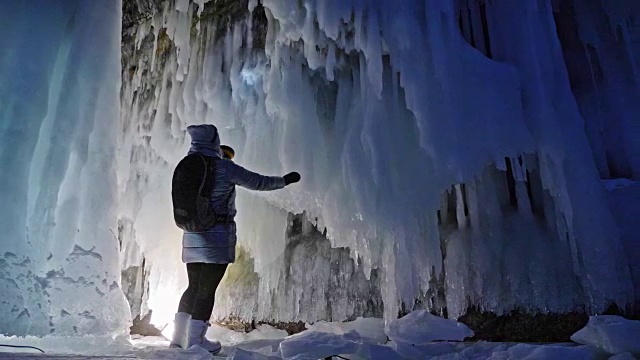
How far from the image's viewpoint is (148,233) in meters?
6.30

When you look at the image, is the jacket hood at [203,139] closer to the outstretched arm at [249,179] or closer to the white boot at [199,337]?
the outstretched arm at [249,179]

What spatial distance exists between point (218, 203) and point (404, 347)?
138cm

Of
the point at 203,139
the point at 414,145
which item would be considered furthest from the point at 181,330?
the point at 414,145

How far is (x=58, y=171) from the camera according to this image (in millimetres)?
3676

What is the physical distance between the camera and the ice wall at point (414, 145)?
3826 mm

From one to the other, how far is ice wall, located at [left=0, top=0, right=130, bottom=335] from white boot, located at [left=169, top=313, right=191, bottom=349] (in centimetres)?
80

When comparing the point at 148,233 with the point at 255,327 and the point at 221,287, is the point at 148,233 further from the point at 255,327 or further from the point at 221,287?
the point at 255,327

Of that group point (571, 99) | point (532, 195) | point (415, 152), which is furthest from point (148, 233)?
point (571, 99)

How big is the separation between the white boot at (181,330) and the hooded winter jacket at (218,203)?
32cm

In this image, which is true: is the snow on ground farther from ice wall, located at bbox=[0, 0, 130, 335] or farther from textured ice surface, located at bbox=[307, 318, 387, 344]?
textured ice surface, located at bbox=[307, 318, 387, 344]

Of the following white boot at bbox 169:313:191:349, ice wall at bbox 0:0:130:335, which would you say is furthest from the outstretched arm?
ice wall at bbox 0:0:130:335

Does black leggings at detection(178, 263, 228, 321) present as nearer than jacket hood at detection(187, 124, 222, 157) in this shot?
Yes

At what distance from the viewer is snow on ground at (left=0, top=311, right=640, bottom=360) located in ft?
7.32

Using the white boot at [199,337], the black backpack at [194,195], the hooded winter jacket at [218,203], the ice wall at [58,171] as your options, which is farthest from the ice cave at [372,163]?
the black backpack at [194,195]
